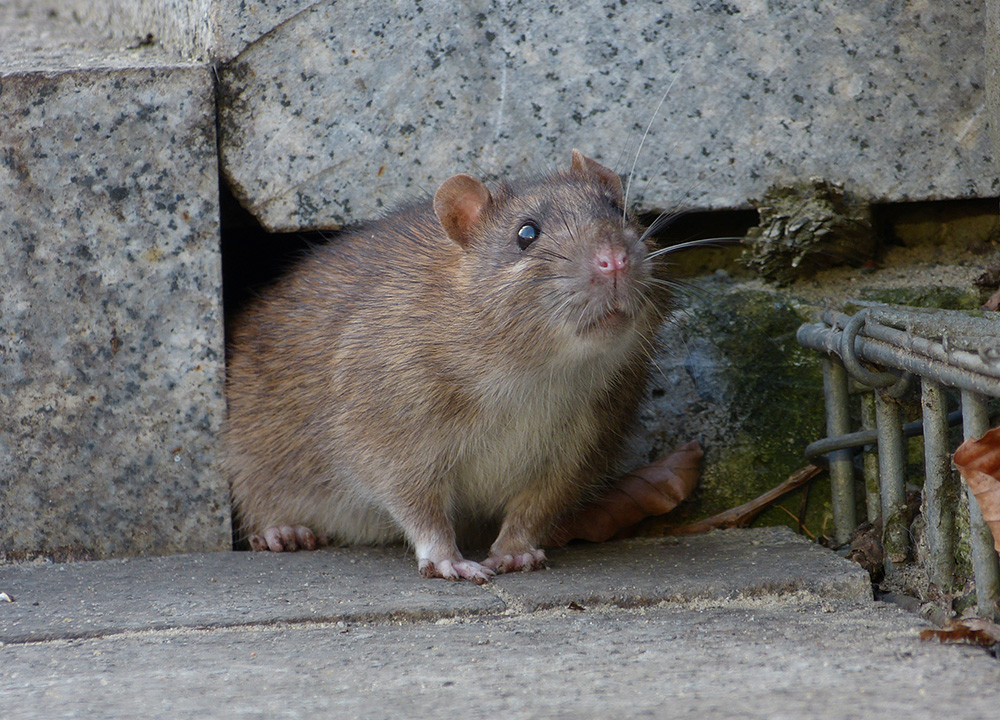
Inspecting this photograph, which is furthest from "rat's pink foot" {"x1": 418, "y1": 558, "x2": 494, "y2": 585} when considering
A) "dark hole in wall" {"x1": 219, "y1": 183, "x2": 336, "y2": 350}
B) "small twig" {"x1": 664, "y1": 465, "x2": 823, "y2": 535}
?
"dark hole in wall" {"x1": 219, "y1": 183, "x2": 336, "y2": 350}

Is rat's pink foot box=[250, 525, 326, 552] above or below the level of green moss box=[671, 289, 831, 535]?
below

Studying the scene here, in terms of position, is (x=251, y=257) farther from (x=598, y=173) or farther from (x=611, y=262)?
(x=611, y=262)

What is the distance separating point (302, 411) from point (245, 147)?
38.5 inches

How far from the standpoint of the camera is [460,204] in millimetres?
3377

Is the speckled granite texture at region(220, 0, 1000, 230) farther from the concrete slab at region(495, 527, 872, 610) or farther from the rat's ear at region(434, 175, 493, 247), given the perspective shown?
the concrete slab at region(495, 527, 872, 610)

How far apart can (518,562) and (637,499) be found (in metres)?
0.70

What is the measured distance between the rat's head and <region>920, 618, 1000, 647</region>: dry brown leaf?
3.88 feet

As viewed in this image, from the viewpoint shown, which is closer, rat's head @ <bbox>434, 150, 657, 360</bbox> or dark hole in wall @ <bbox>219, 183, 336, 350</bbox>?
rat's head @ <bbox>434, 150, 657, 360</bbox>

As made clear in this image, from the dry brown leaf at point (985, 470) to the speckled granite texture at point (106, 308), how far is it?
2513 millimetres

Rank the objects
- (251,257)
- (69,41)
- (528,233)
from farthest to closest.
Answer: (251,257) < (69,41) < (528,233)

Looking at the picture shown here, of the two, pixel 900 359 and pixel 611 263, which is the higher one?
pixel 611 263

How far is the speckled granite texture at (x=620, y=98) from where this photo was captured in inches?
147

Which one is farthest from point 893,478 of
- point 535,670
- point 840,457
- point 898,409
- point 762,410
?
point 535,670

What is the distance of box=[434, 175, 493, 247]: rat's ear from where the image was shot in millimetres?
3316
